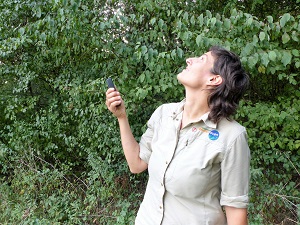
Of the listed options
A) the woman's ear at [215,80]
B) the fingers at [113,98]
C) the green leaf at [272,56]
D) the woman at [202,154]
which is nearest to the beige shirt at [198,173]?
the woman at [202,154]

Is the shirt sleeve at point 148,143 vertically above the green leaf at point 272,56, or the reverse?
the green leaf at point 272,56

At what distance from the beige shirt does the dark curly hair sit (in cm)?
5

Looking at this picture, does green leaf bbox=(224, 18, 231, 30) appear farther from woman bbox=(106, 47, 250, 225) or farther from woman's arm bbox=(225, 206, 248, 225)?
woman's arm bbox=(225, 206, 248, 225)

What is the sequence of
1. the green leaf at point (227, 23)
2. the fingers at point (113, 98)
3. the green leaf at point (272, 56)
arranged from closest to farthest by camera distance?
the fingers at point (113, 98), the green leaf at point (272, 56), the green leaf at point (227, 23)

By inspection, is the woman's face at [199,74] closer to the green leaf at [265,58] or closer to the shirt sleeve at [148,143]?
the shirt sleeve at [148,143]

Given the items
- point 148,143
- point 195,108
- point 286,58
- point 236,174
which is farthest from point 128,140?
point 286,58

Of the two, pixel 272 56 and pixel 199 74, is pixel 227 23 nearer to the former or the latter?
pixel 272 56

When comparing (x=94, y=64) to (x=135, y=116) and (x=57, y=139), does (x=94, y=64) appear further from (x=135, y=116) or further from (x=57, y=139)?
(x=57, y=139)

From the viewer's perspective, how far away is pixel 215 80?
5.09ft

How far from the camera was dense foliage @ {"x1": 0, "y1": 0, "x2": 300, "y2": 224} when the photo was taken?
3.08m

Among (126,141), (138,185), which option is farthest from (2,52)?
(126,141)

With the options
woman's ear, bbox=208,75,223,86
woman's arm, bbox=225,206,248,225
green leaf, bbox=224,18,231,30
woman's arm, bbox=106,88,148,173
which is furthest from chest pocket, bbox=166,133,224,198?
green leaf, bbox=224,18,231,30

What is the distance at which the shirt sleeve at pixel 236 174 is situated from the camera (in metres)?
1.38

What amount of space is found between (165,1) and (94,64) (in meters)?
1.33
